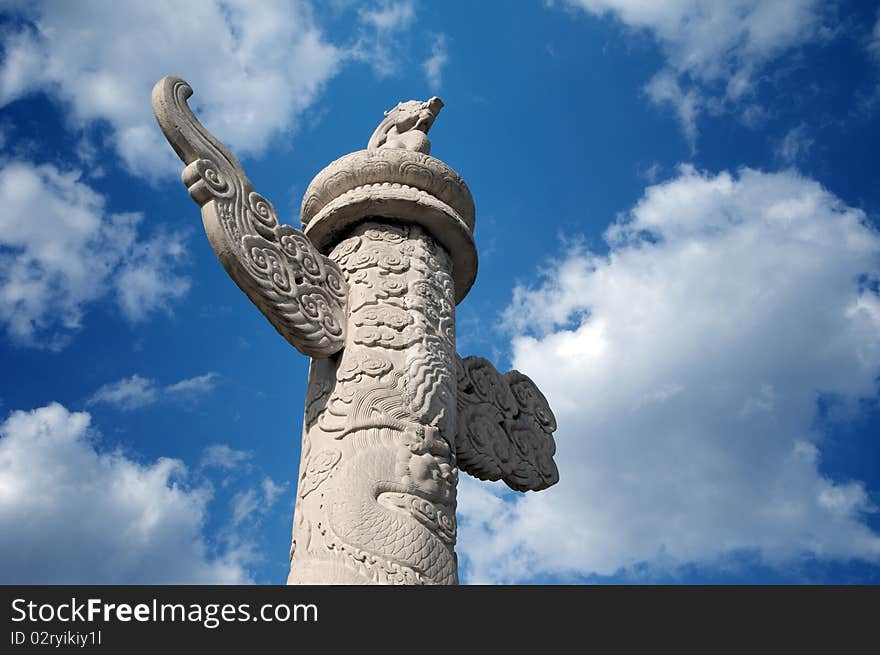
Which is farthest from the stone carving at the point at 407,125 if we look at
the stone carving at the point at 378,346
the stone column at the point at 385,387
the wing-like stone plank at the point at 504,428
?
the wing-like stone plank at the point at 504,428

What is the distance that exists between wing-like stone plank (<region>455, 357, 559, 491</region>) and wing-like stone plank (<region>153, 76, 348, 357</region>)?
47.6 inches

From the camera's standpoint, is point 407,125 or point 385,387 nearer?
point 385,387

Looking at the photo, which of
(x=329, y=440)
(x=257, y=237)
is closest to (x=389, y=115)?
(x=257, y=237)

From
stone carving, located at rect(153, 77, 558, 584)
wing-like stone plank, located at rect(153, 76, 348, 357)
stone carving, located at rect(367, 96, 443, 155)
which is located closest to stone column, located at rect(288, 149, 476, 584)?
stone carving, located at rect(153, 77, 558, 584)

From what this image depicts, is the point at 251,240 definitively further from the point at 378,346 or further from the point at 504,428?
the point at 504,428

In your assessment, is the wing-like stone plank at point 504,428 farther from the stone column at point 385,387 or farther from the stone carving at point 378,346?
the stone column at point 385,387

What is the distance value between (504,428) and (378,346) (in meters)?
1.51

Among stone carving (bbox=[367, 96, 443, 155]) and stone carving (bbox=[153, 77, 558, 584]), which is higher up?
stone carving (bbox=[367, 96, 443, 155])

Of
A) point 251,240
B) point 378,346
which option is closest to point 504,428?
point 378,346

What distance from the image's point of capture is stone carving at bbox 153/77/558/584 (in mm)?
4598

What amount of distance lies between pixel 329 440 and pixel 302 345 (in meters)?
0.64

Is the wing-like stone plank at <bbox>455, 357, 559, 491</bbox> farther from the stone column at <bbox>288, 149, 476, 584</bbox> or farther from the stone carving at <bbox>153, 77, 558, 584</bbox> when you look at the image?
the stone column at <bbox>288, 149, 476, 584</bbox>

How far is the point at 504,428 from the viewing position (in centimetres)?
638
